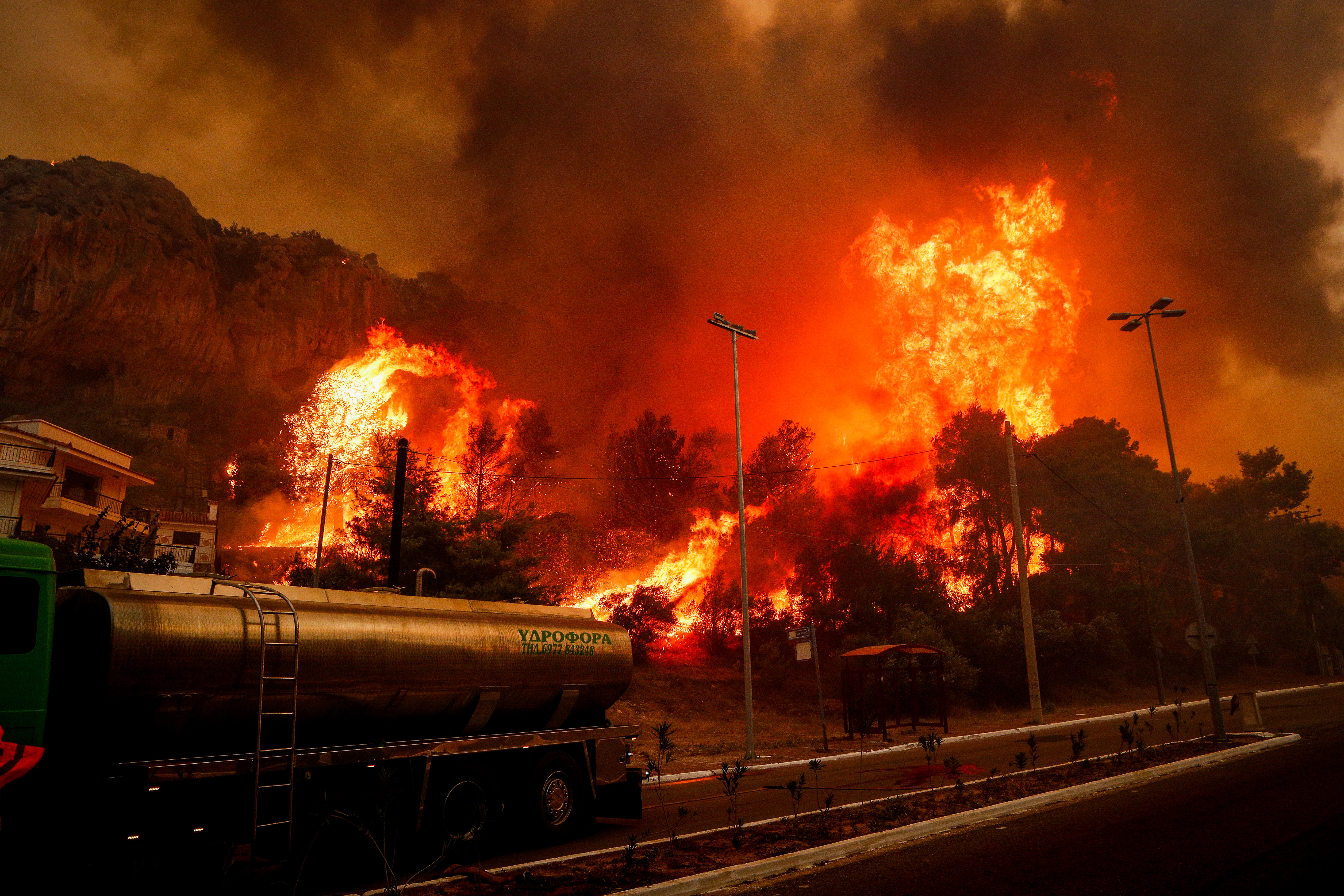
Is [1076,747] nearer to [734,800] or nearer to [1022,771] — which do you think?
[1022,771]

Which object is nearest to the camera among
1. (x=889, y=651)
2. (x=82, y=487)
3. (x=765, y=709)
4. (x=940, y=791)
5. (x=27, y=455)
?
(x=940, y=791)

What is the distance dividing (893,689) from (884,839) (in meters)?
27.0

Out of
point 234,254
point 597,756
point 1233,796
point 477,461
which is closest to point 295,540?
point 477,461

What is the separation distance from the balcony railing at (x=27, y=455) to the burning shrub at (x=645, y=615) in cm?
2910

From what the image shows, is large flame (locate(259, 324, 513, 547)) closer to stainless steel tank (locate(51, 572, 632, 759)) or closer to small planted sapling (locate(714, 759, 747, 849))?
stainless steel tank (locate(51, 572, 632, 759))

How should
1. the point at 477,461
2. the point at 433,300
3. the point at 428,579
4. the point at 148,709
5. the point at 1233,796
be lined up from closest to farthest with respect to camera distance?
the point at 148,709
the point at 1233,796
the point at 428,579
the point at 477,461
the point at 433,300

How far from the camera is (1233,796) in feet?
39.2

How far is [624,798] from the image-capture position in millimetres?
12672

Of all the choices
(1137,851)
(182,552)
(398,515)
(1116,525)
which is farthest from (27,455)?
(1116,525)

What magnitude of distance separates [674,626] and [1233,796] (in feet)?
128

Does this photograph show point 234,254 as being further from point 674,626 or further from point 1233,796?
point 1233,796

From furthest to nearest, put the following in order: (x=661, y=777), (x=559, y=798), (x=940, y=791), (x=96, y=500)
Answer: (x=96, y=500)
(x=661, y=777)
(x=940, y=791)
(x=559, y=798)

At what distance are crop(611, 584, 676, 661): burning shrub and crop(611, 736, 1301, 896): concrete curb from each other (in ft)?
108

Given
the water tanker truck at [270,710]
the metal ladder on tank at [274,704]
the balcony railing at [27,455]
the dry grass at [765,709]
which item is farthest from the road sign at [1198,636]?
the balcony railing at [27,455]
